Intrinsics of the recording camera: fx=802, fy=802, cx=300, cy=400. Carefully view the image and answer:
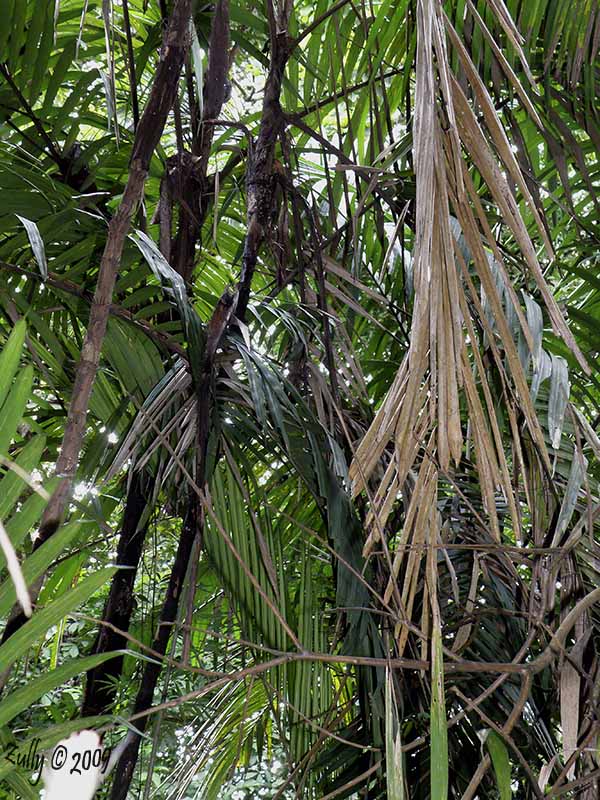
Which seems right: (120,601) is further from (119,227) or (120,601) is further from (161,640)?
(119,227)

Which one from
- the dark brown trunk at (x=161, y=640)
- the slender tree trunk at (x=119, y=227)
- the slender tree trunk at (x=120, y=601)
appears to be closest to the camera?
the slender tree trunk at (x=119, y=227)

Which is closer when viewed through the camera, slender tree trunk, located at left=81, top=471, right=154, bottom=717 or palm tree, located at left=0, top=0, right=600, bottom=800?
palm tree, located at left=0, top=0, right=600, bottom=800

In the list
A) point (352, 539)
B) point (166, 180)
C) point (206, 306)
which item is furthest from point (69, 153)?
point (352, 539)

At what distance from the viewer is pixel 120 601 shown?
0.90 meters

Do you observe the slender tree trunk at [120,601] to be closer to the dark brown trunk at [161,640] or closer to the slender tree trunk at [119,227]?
the dark brown trunk at [161,640]

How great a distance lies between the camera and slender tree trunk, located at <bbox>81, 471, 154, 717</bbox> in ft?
2.89

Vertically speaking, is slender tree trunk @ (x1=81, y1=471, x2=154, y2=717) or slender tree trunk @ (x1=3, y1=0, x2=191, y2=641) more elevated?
slender tree trunk @ (x1=3, y1=0, x2=191, y2=641)

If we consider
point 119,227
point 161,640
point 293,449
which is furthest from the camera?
point 293,449

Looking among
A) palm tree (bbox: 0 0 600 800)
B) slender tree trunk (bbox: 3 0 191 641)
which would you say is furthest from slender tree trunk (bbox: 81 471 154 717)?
slender tree trunk (bbox: 3 0 191 641)

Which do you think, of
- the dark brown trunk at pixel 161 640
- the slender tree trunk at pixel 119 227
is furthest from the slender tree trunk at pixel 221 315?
the slender tree trunk at pixel 119 227

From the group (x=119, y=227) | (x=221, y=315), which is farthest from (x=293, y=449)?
(x=119, y=227)

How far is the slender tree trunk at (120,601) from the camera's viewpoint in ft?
2.89

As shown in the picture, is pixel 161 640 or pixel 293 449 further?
pixel 293 449

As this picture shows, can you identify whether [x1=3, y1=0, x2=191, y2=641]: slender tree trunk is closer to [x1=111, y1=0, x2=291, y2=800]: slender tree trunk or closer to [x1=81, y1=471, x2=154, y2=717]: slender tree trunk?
[x1=111, y1=0, x2=291, y2=800]: slender tree trunk
